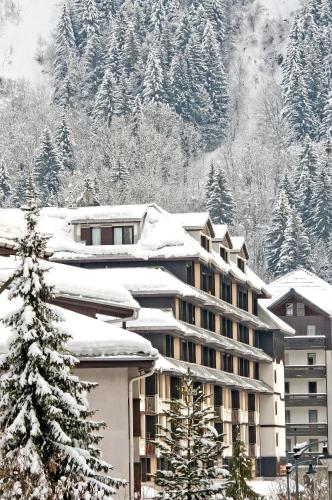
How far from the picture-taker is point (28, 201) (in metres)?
33.5

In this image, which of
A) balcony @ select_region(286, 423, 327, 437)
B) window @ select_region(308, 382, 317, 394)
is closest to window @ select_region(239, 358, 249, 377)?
balcony @ select_region(286, 423, 327, 437)

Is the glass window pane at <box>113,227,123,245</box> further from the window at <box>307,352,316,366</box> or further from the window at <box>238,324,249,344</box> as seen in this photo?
the window at <box>307,352,316,366</box>

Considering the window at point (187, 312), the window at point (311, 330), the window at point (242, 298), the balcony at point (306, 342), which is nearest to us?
the window at point (187, 312)

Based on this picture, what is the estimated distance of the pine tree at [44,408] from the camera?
32406 mm

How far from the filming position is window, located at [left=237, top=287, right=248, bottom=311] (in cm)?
12312

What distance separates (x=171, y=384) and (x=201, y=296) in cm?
815

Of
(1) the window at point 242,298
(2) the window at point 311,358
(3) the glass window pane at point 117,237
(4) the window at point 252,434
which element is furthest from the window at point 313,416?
(3) the glass window pane at point 117,237

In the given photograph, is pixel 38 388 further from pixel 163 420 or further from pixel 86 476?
pixel 163 420

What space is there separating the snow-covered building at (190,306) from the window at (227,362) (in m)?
0.06

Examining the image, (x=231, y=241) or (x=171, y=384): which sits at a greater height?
(x=231, y=241)

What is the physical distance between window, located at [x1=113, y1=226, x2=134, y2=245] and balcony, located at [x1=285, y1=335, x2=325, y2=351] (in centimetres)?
4689

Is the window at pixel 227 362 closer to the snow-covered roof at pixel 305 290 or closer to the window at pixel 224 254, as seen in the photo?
the window at pixel 224 254

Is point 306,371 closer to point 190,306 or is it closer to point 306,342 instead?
point 306,342

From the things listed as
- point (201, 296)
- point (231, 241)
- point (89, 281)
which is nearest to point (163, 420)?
point (201, 296)
